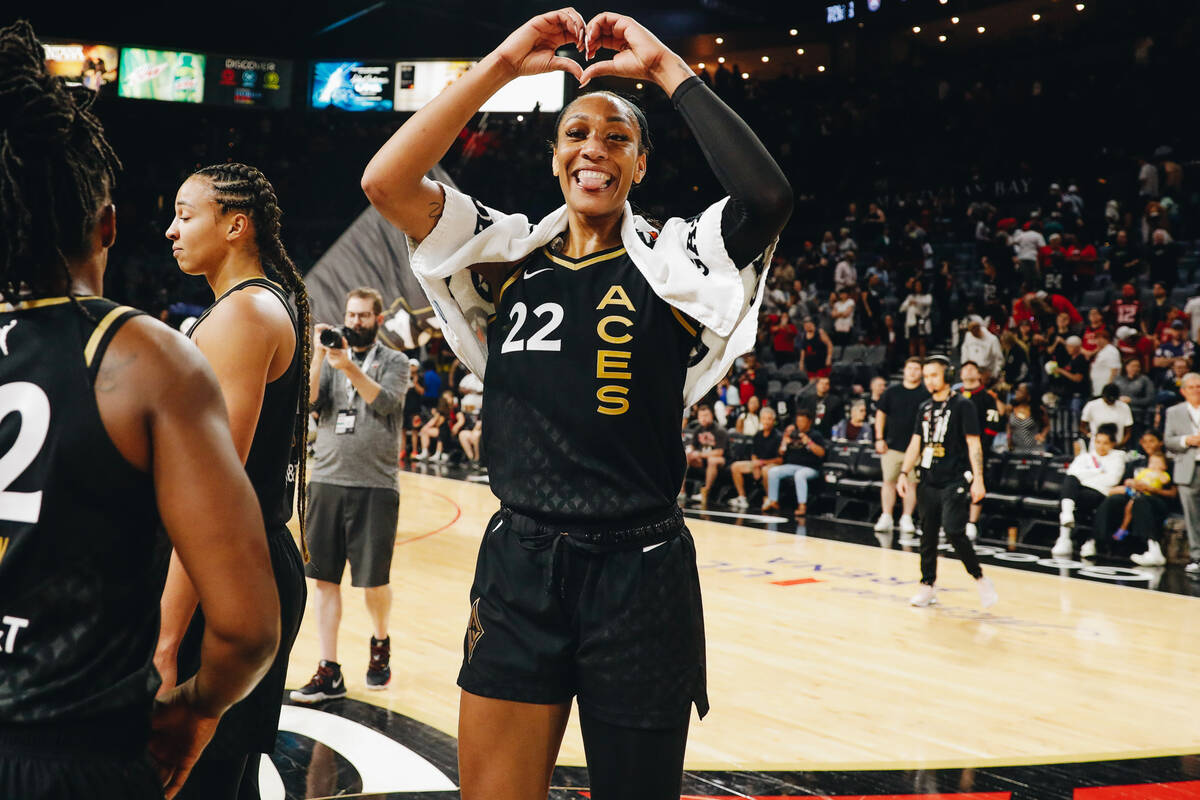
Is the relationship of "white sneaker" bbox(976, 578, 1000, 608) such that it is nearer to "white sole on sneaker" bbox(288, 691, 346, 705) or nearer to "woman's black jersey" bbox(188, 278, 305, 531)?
"white sole on sneaker" bbox(288, 691, 346, 705)

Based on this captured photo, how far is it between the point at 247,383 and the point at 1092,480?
8.93m

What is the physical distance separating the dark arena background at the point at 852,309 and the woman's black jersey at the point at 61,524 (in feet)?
5.62

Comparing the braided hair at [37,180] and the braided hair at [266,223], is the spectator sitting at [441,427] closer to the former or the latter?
the braided hair at [266,223]

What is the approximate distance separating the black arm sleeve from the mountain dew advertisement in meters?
25.8

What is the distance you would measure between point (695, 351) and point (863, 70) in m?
22.4

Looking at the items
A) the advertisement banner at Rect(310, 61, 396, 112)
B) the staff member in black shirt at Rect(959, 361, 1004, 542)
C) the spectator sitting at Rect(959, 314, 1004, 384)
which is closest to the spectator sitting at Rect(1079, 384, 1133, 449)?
the staff member in black shirt at Rect(959, 361, 1004, 542)

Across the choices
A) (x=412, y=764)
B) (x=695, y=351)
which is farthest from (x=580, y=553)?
(x=412, y=764)

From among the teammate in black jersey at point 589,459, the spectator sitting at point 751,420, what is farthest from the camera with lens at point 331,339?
the spectator sitting at point 751,420

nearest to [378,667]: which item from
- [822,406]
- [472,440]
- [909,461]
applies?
[909,461]

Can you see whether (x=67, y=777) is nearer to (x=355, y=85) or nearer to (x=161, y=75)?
(x=355, y=85)

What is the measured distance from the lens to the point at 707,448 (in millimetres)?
12578

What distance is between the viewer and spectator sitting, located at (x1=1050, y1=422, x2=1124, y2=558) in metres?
9.29

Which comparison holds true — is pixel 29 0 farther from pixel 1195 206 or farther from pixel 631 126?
pixel 631 126

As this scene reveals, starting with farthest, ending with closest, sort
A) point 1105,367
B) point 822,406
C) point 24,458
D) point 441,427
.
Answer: point 441,427
point 822,406
point 1105,367
point 24,458
